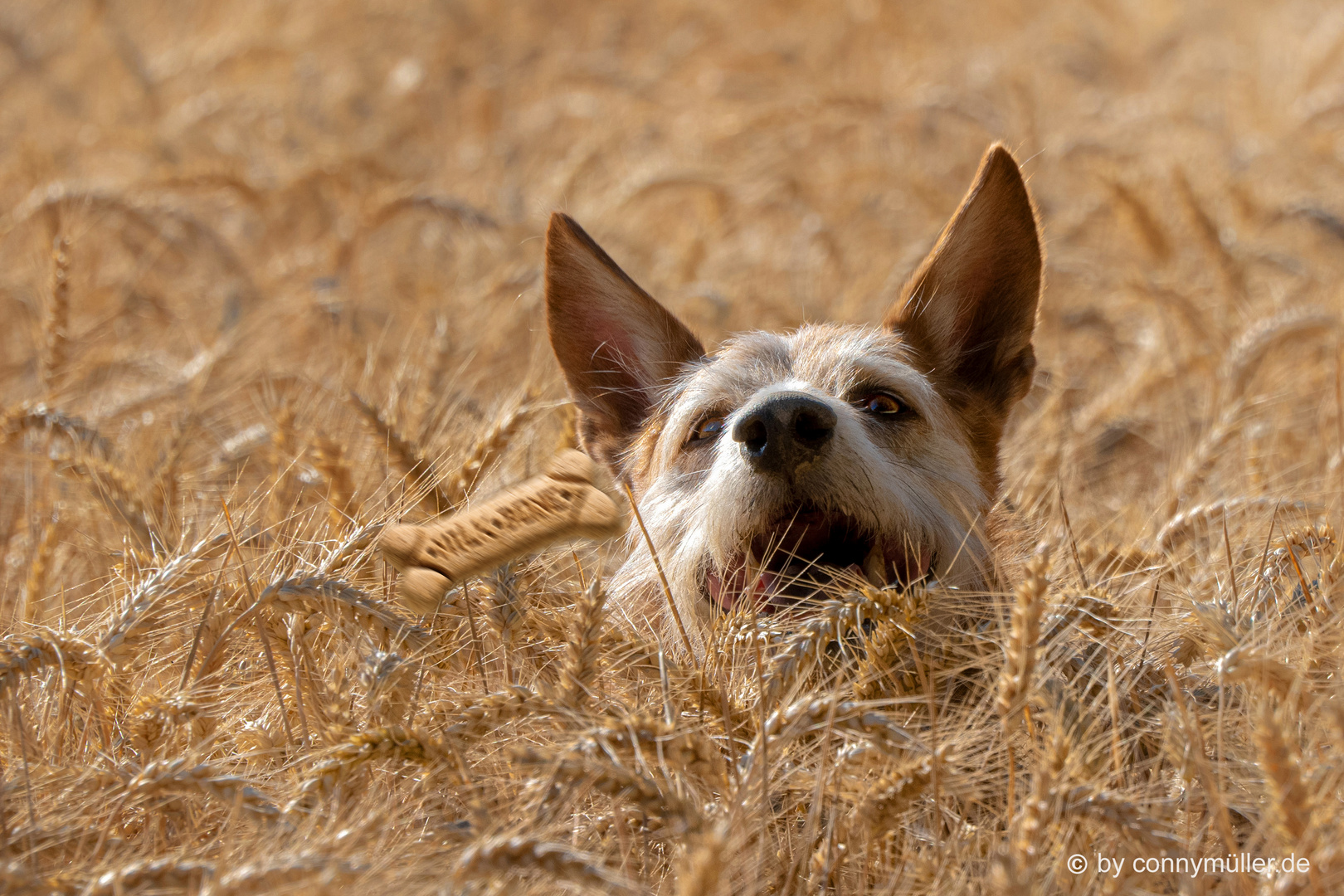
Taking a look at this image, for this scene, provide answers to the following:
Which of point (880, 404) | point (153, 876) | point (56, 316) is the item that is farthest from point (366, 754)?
point (56, 316)

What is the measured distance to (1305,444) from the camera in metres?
4.39

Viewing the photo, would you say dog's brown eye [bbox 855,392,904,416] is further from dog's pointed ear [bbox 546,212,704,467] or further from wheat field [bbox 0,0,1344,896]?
dog's pointed ear [bbox 546,212,704,467]

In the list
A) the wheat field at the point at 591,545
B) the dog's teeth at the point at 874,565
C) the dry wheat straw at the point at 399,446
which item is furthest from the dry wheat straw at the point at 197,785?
the dog's teeth at the point at 874,565

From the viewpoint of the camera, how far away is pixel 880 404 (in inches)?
120

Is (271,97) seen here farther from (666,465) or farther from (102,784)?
(102,784)

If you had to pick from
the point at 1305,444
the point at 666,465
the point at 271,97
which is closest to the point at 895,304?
the point at 666,465

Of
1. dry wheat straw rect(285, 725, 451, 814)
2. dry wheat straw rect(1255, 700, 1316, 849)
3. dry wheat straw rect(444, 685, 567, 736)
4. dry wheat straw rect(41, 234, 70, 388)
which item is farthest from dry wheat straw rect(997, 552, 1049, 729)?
dry wheat straw rect(41, 234, 70, 388)

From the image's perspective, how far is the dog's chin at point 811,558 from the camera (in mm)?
2652

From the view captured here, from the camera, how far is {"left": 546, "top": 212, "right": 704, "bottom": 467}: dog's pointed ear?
326cm

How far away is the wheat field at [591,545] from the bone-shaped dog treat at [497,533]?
143 millimetres

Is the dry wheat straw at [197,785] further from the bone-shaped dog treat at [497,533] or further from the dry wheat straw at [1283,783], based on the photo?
the dry wheat straw at [1283,783]

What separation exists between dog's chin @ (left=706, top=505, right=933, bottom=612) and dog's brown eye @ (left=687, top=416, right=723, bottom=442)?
413 mm

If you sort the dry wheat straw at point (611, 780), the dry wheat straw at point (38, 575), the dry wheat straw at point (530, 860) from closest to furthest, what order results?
the dry wheat straw at point (530, 860)
the dry wheat straw at point (611, 780)
the dry wheat straw at point (38, 575)

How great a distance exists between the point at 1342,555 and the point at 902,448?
1027 millimetres
